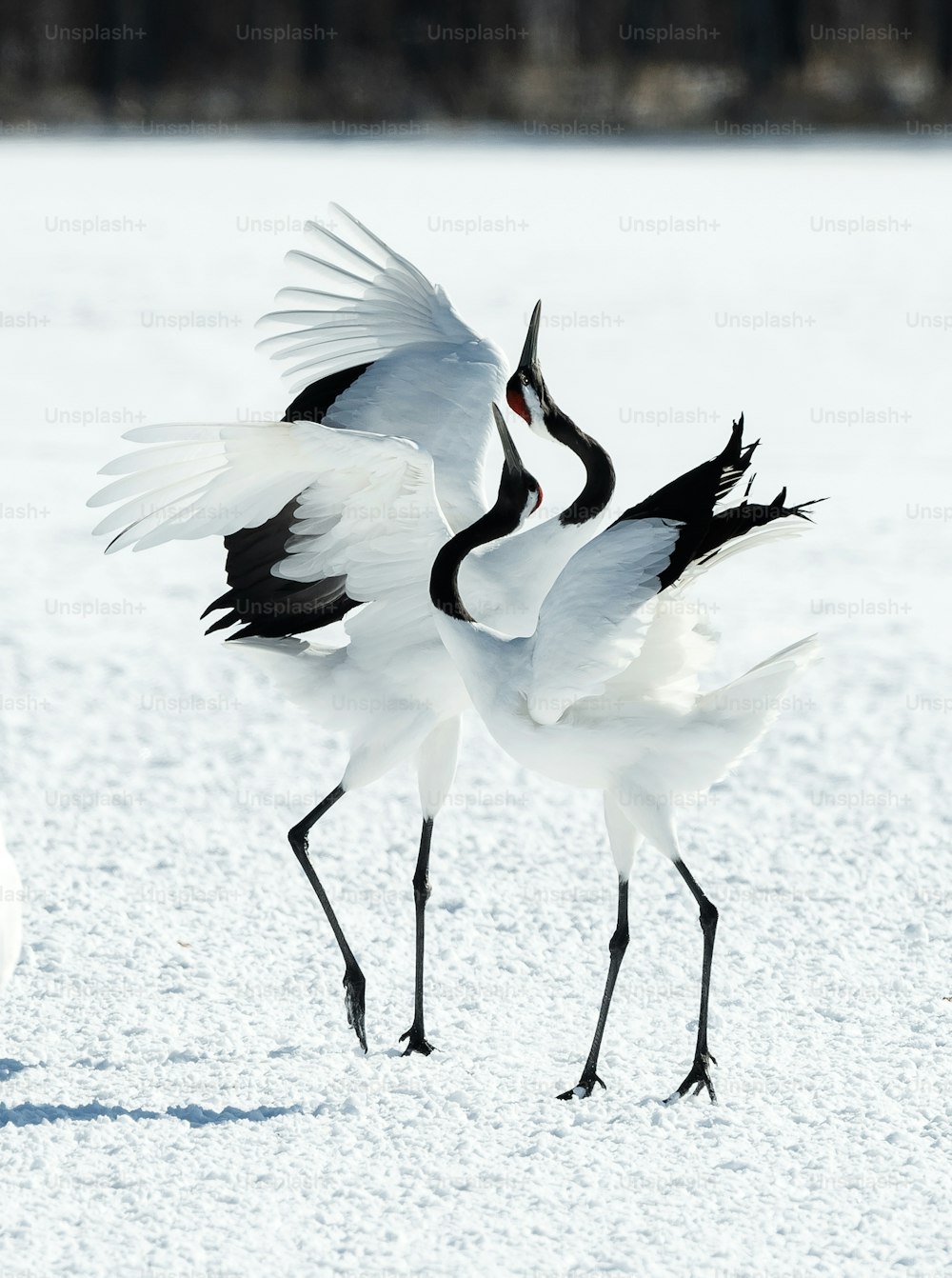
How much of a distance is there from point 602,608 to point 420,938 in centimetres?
114

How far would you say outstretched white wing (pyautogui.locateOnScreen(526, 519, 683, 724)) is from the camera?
337 centimetres

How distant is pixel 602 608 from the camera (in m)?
3.36

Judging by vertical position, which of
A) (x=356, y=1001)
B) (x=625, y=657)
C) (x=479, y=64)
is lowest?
(x=479, y=64)

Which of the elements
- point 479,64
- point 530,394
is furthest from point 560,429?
point 479,64

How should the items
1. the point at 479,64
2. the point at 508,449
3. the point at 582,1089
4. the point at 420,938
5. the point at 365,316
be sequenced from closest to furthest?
the point at 508,449, the point at 582,1089, the point at 420,938, the point at 365,316, the point at 479,64

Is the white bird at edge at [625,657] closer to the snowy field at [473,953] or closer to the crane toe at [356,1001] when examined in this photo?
the snowy field at [473,953]

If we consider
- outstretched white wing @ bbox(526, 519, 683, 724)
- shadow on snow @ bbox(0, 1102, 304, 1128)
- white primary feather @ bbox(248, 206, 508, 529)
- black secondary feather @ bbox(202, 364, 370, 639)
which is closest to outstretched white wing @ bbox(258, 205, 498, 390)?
white primary feather @ bbox(248, 206, 508, 529)

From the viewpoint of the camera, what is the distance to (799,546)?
27.3 ft

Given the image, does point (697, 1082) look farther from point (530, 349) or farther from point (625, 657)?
point (530, 349)

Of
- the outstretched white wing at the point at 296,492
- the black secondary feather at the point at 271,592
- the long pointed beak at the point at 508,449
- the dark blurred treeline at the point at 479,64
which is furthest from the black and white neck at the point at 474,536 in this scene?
the dark blurred treeline at the point at 479,64

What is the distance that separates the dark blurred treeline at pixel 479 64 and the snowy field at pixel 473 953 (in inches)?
507

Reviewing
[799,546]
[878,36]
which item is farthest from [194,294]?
[878,36]

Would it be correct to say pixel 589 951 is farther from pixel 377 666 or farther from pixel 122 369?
pixel 122 369

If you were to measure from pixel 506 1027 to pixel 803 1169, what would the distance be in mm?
874
